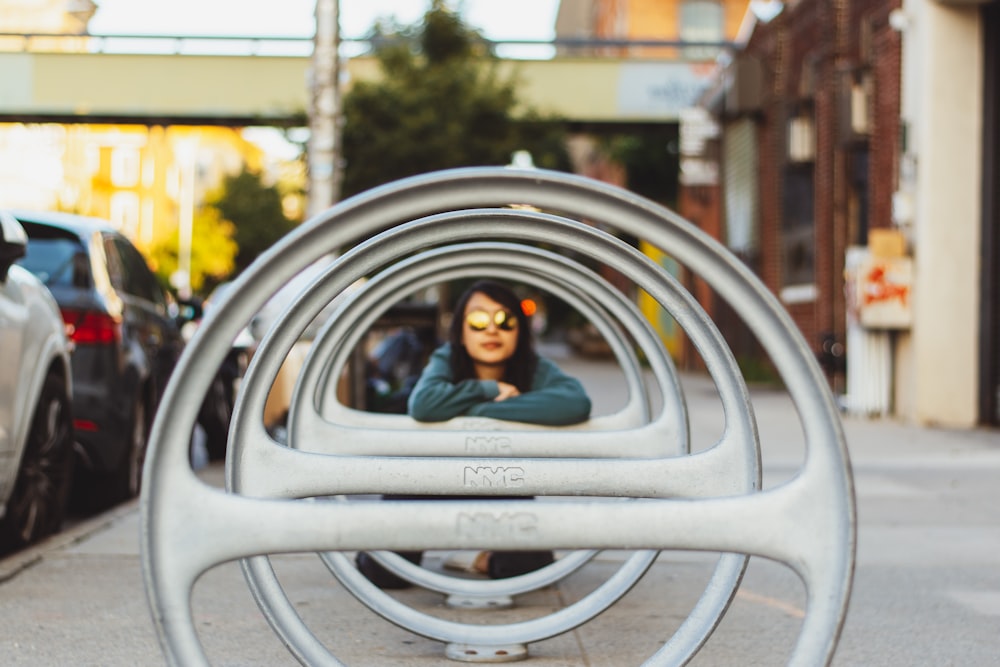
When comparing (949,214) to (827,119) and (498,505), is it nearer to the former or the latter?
(827,119)

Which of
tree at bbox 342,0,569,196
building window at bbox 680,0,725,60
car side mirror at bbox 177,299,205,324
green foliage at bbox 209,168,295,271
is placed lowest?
car side mirror at bbox 177,299,205,324

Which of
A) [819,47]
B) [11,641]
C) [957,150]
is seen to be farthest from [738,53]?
[11,641]

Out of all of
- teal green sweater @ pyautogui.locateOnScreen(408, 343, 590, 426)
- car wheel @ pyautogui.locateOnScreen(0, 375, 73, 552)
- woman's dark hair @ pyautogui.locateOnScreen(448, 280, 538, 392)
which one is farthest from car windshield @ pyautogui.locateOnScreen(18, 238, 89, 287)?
teal green sweater @ pyautogui.locateOnScreen(408, 343, 590, 426)

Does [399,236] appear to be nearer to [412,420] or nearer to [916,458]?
[412,420]

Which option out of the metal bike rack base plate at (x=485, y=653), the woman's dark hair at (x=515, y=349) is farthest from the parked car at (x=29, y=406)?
the metal bike rack base plate at (x=485, y=653)

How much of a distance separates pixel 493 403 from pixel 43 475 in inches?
94.7

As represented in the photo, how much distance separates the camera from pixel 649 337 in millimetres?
4879

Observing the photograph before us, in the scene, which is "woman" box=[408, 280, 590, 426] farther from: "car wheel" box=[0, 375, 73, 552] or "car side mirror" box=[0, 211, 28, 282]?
"car wheel" box=[0, 375, 73, 552]

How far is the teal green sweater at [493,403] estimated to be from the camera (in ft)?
16.4

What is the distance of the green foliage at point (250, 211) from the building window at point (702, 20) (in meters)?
33.1

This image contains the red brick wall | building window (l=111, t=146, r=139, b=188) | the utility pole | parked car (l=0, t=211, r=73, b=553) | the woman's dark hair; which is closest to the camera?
the woman's dark hair

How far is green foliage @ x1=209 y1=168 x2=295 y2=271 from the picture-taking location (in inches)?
2803

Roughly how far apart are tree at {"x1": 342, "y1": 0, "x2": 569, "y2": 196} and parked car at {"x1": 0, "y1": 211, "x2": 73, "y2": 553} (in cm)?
1878

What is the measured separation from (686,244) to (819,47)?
51.7 ft
